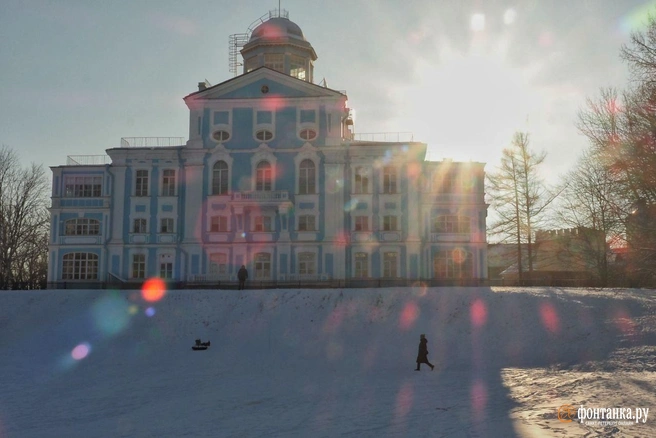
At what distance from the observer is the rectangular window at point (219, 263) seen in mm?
42938

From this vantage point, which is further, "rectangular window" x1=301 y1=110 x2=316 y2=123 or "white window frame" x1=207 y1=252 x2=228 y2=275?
"rectangular window" x1=301 y1=110 x2=316 y2=123


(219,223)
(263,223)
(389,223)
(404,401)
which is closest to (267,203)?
(263,223)

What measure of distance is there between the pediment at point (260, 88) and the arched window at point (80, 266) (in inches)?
549

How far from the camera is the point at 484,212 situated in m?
43.6

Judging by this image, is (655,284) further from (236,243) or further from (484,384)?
(236,243)

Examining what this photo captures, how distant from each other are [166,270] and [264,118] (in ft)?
43.7

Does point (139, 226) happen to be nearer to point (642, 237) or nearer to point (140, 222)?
point (140, 222)

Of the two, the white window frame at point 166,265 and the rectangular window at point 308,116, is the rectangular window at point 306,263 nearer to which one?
the white window frame at point 166,265

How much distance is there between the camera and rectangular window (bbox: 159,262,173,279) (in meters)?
43.4

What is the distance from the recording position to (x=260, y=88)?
44.9 metres

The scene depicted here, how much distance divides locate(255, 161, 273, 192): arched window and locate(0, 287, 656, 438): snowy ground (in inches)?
448

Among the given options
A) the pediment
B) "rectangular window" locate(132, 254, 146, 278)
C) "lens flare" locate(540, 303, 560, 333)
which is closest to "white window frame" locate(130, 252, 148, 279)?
"rectangular window" locate(132, 254, 146, 278)

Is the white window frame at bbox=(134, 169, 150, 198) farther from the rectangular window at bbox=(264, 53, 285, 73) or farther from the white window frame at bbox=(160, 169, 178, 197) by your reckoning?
the rectangular window at bbox=(264, 53, 285, 73)

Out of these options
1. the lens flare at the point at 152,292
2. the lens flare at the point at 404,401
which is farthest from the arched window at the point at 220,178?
the lens flare at the point at 404,401
